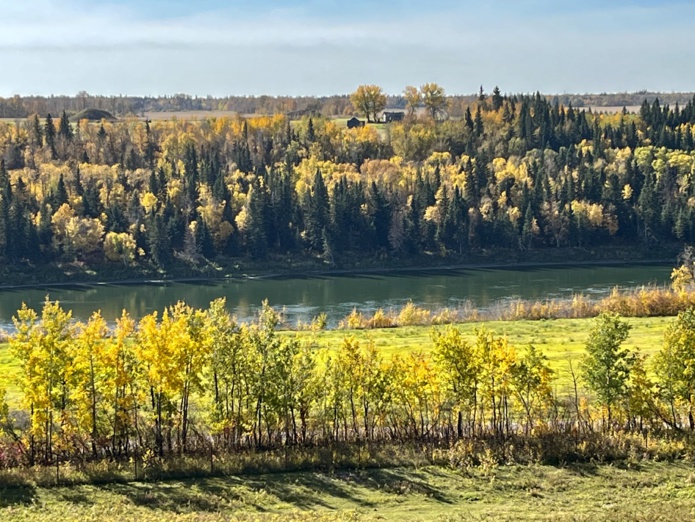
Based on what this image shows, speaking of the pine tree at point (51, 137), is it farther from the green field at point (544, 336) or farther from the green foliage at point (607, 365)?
the green foliage at point (607, 365)

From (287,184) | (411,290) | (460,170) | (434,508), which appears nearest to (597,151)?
(460,170)

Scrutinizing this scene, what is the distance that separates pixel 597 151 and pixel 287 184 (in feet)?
178

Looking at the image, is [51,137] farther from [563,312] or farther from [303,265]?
[563,312]

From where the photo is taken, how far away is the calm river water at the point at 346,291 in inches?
3629

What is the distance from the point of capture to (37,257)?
118125mm

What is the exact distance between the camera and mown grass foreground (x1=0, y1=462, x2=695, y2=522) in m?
31.0

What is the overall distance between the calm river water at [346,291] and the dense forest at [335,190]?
9.97 meters

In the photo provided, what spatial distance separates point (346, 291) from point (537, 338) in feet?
146

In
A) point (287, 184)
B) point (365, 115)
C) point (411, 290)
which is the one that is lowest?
point (411, 290)

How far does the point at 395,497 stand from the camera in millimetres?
33125

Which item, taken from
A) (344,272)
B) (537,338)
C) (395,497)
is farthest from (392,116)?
(395,497)

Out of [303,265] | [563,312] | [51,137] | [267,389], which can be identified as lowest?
[303,265]

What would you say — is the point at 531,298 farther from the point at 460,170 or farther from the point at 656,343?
the point at 460,170

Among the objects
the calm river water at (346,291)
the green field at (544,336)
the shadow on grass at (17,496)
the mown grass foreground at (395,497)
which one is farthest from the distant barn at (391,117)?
the shadow on grass at (17,496)
